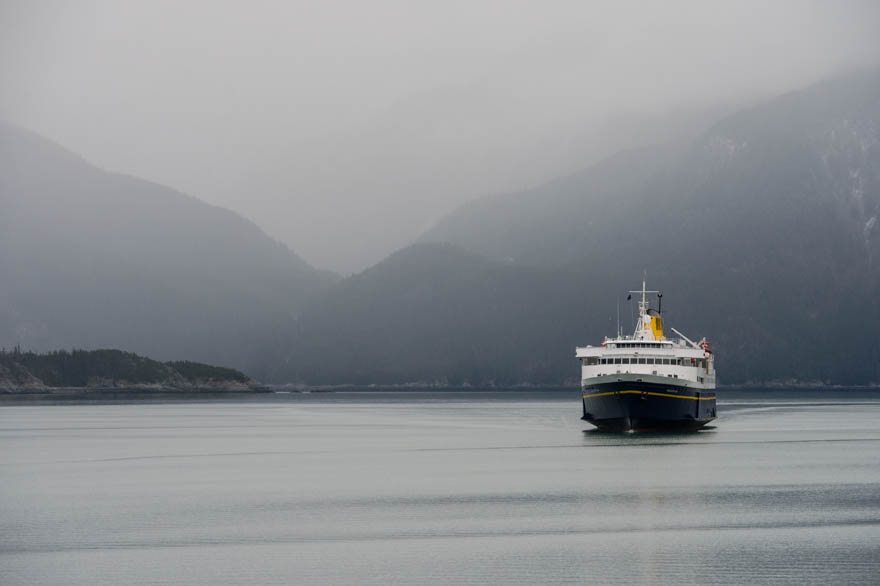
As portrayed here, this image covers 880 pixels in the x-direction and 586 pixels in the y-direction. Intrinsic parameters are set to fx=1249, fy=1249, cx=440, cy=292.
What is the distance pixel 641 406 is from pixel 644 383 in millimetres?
3070

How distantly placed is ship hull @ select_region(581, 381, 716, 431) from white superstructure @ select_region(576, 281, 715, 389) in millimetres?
640

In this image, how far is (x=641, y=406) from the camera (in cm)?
11531

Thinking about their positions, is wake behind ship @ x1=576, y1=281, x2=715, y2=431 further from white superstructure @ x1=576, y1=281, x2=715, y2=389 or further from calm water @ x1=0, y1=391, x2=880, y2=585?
calm water @ x1=0, y1=391, x2=880, y2=585

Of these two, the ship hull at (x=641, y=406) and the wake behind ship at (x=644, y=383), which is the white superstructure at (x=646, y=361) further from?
the ship hull at (x=641, y=406)

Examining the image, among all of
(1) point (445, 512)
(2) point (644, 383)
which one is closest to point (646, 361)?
(2) point (644, 383)

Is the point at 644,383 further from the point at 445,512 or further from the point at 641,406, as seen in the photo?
the point at 445,512

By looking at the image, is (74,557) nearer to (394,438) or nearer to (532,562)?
(532,562)

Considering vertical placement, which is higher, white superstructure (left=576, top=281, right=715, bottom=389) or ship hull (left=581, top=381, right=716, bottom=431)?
white superstructure (left=576, top=281, right=715, bottom=389)

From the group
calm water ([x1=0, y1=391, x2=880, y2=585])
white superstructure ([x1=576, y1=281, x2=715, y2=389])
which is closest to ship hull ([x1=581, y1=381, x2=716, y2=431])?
white superstructure ([x1=576, y1=281, x2=715, y2=389])

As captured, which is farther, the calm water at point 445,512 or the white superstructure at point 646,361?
the white superstructure at point 646,361

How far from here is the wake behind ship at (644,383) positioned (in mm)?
114750

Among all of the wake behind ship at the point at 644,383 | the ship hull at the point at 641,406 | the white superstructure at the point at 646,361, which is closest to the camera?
the ship hull at the point at 641,406

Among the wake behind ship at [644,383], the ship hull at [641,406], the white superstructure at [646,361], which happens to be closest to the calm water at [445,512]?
the ship hull at [641,406]

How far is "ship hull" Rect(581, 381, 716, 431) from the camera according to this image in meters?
115
